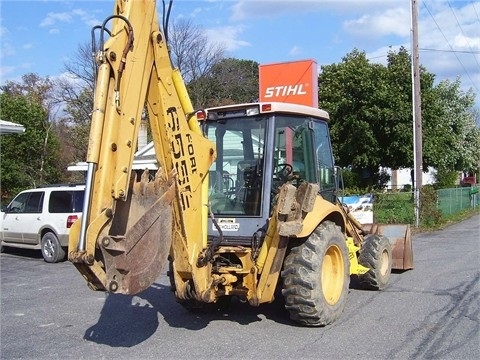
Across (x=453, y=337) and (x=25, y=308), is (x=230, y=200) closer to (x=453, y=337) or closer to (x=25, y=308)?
(x=453, y=337)

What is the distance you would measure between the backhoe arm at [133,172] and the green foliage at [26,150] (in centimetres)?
1811

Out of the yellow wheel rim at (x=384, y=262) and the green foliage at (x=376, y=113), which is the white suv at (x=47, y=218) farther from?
the green foliage at (x=376, y=113)

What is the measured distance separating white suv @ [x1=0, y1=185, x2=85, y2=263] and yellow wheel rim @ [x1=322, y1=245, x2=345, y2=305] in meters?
7.70

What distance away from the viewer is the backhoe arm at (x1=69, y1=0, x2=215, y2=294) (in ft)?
16.0

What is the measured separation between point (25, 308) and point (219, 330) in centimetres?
339

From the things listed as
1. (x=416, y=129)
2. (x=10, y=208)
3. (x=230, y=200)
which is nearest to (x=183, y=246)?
(x=230, y=200)

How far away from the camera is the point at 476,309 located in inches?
290

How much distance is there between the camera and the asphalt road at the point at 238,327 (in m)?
5.74

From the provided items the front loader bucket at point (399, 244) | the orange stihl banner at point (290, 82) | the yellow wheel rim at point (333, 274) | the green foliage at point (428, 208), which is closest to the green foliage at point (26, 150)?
the orange stihl banner at point (290, 82)

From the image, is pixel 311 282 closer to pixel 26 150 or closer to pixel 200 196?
pixel 200 196

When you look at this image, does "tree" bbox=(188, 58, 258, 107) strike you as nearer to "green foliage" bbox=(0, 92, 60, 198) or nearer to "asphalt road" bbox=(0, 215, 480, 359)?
"green foliage" bbox=(0, 92, 60, 198)

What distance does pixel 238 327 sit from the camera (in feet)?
21.9

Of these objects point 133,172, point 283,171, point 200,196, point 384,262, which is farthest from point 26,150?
point 133,172

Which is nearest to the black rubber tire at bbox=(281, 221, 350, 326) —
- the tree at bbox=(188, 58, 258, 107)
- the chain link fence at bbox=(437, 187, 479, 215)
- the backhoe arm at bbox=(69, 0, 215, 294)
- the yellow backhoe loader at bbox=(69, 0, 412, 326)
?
the yellow backhoe loader at bbox=(69, 0, 412, 326)
